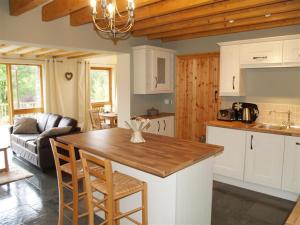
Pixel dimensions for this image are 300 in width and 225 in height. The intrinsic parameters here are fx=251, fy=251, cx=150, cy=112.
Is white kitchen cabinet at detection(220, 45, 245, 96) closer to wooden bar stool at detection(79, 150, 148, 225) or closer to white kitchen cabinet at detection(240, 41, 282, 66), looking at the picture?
white kitchen cabinet at detection(240, 41, 282, 66)

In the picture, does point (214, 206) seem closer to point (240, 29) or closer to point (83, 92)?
point (240, 29)

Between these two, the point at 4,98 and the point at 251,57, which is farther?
the point at 4,98

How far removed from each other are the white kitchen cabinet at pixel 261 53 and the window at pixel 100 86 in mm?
5592

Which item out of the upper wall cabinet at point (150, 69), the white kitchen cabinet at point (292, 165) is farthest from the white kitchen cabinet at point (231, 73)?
the upper wall cabinet at point (150, 69)

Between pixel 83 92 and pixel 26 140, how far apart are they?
10.5 ft

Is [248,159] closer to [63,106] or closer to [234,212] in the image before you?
[234,212]

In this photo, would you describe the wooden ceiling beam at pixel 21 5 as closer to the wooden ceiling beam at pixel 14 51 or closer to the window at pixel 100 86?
the wooden ceiling beam at pixel 14 51

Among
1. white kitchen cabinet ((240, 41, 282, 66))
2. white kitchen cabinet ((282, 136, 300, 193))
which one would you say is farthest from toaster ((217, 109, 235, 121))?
white kitchen cabinet ((282, 136, 300, 193))

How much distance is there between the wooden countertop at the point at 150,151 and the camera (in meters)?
1.86

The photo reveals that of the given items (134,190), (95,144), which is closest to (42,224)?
(95,144)

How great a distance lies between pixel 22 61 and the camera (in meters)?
6.64

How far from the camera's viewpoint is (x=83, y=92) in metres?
7.82

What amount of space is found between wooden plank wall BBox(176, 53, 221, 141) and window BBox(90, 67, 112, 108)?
4069 mm

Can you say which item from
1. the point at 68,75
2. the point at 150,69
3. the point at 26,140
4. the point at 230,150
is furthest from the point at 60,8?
the point at 68,75
